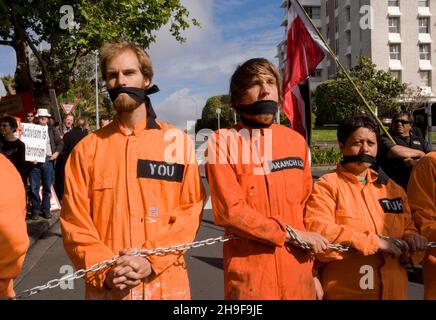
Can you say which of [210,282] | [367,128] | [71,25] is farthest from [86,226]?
[71,25]

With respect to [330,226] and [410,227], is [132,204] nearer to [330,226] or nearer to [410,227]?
[330,226]

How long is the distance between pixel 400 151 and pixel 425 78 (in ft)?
190

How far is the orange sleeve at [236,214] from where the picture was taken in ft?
8.04

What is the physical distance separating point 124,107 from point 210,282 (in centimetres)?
341

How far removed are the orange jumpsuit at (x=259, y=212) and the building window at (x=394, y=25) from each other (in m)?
59.1

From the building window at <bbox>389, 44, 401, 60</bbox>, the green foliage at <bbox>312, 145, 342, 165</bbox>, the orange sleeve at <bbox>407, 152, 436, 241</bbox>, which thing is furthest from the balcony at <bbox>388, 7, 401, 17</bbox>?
the orange sleeve at <bbox>407, 152, 436, 241</bbox>

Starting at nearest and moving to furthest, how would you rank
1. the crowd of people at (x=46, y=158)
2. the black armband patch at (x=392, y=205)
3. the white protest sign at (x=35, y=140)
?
1. the black armband patch at (x=392, y=205)
2. the crowd of people at (x=46, y=158)
3. the white protest sign at (x=35, y=140)

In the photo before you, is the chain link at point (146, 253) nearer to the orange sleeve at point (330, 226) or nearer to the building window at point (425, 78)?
the orange sleeve at point (330, 226)

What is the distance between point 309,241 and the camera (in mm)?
2557

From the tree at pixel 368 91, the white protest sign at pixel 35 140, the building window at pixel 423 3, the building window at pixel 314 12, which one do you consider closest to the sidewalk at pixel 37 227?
the white protest sign at pixel 35 140

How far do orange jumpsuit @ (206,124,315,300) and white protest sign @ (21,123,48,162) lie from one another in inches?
304

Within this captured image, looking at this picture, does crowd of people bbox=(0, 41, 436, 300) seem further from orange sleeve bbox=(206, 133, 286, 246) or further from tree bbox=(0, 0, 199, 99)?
tree bbox=(0, 0, 199, 99)

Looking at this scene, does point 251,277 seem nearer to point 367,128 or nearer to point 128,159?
point 128,159

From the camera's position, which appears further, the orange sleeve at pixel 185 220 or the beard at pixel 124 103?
the beard at pixel 124 103
